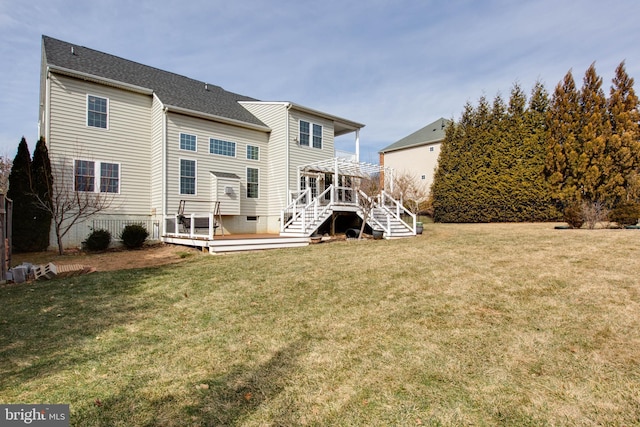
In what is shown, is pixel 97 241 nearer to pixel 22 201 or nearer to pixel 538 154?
pixel 22 201

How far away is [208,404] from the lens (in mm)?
2615

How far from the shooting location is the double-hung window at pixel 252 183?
55.2ft

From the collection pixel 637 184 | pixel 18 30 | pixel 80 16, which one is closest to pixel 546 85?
pixel 637 184

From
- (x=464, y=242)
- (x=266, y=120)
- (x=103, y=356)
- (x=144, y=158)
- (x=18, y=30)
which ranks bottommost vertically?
(x=103, y=356)

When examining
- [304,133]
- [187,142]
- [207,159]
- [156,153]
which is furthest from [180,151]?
[304,133]

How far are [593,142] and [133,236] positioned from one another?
68.9ft

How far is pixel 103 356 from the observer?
3.47 m

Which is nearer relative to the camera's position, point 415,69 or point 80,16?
point 80,16

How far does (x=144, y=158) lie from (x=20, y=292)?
936cm

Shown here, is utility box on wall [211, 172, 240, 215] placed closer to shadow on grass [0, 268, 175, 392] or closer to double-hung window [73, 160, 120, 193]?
double-hung window [73, 160, 120, 193]

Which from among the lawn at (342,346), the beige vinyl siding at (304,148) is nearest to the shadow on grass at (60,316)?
the lawn at (342,346)

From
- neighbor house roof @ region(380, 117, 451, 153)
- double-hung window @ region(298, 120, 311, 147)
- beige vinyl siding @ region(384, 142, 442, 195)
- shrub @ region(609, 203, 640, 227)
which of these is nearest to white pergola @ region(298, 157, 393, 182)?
double-hung window @ region(298, 120, 311, 147)

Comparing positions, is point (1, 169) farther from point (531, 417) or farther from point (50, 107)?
point (531, 417)

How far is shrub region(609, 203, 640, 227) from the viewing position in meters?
12.5
